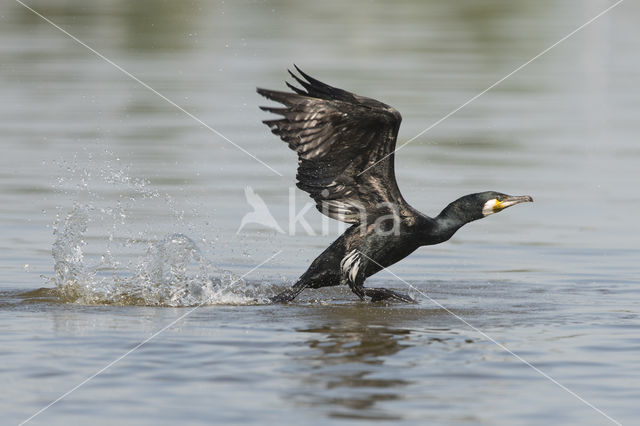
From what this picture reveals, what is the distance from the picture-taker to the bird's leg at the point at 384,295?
8.62 m

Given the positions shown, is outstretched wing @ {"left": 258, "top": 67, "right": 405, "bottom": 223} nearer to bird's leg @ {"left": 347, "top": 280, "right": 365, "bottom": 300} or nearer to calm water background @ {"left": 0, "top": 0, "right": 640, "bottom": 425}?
bird's leg @ {"left": 347, "top": 280, "right": 365, "bottom": 300}

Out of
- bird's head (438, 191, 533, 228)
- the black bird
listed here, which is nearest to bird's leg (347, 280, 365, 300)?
the black bird

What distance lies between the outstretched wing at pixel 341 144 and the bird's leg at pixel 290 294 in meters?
0.60

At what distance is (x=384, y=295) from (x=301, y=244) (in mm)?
2088

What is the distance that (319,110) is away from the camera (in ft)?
27.0

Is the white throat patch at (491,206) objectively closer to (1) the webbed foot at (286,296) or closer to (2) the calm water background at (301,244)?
(2) the calm water background at (301,244)

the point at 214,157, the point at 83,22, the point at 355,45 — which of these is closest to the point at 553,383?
the point at 214,157

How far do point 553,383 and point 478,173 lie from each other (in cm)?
683

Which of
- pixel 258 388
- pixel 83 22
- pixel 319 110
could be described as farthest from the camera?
pixel 83 22

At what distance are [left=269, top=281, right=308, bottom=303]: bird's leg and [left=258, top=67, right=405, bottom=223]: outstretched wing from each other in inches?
23.5

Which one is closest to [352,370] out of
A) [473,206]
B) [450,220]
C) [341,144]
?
[341,144]

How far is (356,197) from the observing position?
8812 millimetres

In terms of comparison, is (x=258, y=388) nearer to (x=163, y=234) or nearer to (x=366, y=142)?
(x=366, y=142)

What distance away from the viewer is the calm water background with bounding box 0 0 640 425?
20.3 ft
